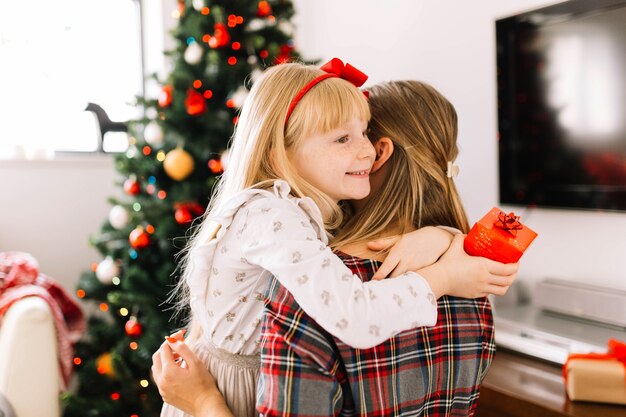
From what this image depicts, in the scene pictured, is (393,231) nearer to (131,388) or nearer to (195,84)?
(195,84)

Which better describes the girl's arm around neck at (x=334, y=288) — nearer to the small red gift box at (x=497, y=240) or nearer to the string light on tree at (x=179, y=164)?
the small red gift box at (x=497, y=240)

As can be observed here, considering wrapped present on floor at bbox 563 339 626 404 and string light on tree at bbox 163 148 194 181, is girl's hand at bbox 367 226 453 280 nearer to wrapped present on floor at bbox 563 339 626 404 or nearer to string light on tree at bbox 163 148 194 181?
wrapped present on floor at bbox 563 339 626 404

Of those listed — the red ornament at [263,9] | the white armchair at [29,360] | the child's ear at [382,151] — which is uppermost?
the red ornament at [263,9]

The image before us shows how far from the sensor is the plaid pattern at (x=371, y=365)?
0.80m

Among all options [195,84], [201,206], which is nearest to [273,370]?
[201,206]

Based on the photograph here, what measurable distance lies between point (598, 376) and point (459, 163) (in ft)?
4.47

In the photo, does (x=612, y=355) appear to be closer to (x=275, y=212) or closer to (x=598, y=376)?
(x=598, y=376)

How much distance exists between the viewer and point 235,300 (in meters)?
1.03

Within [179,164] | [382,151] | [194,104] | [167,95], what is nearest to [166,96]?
[167,95]

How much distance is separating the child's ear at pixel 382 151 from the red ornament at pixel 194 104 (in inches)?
57.6

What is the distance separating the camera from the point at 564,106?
7.07 feet

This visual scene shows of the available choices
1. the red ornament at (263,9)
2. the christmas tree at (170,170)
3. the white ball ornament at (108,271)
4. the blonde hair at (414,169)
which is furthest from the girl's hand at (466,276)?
the white ball ornament at (108,271)

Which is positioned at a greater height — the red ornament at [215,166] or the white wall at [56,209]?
the red ornament at [215,166]

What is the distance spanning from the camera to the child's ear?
1062mm
